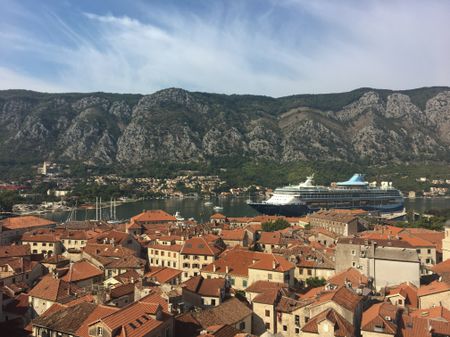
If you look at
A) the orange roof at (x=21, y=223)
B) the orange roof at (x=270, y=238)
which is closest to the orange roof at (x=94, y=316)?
the orange roof at (x=270, y=238)

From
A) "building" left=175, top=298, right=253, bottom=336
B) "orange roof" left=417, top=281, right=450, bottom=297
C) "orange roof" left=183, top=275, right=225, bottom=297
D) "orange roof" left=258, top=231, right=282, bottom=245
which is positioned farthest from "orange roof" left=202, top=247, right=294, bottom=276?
"orange roof" left=258, top=231, right=282, bottom=245

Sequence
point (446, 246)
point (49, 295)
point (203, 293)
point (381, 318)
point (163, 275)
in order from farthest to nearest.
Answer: point (446, 246)
point (163, 275)
point (203, 293)
point (49, 295)
point (381, 318)

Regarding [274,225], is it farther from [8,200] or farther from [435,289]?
[8,200]

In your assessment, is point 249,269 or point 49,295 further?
point 249,269

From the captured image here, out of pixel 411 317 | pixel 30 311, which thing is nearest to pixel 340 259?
pixel 411 317

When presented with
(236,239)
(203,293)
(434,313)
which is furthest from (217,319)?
(236,239)

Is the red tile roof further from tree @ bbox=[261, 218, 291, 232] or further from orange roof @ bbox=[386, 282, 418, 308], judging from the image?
tree @ bbox=[261, 218, 291, 232]

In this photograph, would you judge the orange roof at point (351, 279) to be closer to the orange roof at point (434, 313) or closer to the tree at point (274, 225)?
the orange roof at point (434, 313)
